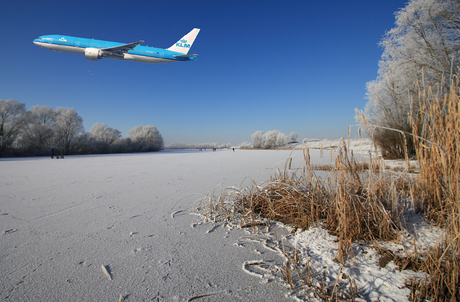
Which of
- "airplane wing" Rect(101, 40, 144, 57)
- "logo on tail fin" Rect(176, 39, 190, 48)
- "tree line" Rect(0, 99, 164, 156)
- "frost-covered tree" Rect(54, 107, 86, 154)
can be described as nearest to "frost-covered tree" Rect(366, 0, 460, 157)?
"airplane wing" Rect(101, 40, 144, 57)

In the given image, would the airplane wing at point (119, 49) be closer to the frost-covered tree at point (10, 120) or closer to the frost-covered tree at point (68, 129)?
the frost-covered tree at point (10, 120)

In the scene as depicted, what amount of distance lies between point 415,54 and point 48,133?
120 ft

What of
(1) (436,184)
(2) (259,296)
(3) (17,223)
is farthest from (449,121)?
(3) (17,223)

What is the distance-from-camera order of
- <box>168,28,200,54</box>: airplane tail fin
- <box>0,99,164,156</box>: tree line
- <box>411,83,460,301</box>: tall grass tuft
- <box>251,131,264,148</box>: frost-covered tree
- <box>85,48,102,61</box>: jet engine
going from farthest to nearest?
<box>251,131,264,148</box>: frost-covered tree < <box>0,99,164,156</box>: tree line < <box>168,28,200,54</box>: airplane tail fin < <box>85,48,102,61</box>: jet engine < <box>411,83,460,301</box>: tall grass tuft

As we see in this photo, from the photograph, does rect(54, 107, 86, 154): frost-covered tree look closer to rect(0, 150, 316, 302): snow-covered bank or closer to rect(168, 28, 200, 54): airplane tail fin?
rect(168, 28, 200, 54): airplane tail fin

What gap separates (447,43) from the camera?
720cm

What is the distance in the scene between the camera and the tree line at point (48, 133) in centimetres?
2156

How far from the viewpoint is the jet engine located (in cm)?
1350

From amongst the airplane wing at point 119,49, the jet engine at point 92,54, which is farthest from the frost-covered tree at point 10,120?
the airplane wing at point 119,49

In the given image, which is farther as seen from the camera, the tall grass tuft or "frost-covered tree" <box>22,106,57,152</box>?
"frost-covered tree" <box>22,106,57,152</box>

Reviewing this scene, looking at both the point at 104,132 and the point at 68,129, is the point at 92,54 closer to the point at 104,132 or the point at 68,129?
the point at 68,129

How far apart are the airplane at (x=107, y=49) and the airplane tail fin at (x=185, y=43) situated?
193 inches

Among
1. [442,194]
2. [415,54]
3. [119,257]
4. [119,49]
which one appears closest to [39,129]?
[119,49]

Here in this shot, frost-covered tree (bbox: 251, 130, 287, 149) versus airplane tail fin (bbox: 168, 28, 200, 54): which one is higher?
airplane tail fin (bbox: 168, 28, 200, 54)
